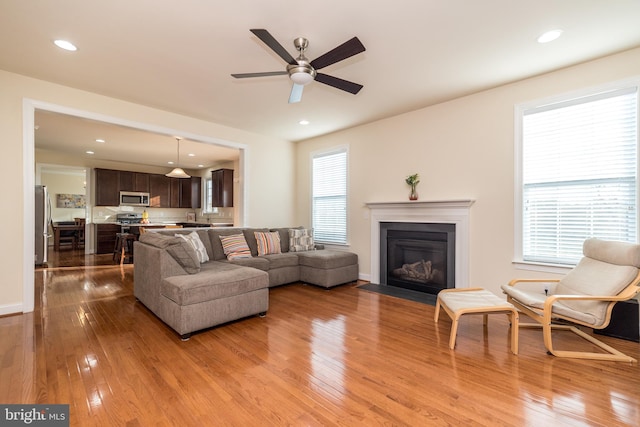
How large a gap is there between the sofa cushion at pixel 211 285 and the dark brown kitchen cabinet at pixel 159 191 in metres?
6.89

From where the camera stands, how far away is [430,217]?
13.8 feet

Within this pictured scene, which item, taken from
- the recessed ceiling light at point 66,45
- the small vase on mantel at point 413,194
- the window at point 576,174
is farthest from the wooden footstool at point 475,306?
the recessed ceiling light at point 66,45

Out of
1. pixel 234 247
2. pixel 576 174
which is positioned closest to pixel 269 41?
pixel 234 247

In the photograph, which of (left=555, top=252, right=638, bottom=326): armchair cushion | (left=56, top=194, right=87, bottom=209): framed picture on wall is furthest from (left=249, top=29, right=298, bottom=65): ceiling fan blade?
(left=56, top=194, right=87, bottom=209): framed picture on wall

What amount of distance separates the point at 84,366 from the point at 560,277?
447 centimetres

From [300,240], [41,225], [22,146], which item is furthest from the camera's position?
[41,225]

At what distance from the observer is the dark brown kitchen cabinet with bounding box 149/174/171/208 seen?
8906 millimetres

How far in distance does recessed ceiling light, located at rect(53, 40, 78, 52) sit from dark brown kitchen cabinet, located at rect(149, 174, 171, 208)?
263 inches

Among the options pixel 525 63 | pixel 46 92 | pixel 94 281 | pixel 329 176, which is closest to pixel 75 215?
pixel 94 281

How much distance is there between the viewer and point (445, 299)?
9.41 feet

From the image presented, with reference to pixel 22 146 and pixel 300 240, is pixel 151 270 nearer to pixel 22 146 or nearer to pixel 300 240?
pixel 22 146

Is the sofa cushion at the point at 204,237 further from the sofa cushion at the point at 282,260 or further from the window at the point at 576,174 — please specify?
the window at the point at 576,174

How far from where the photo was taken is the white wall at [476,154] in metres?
3.21

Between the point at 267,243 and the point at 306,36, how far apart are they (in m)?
3.15
